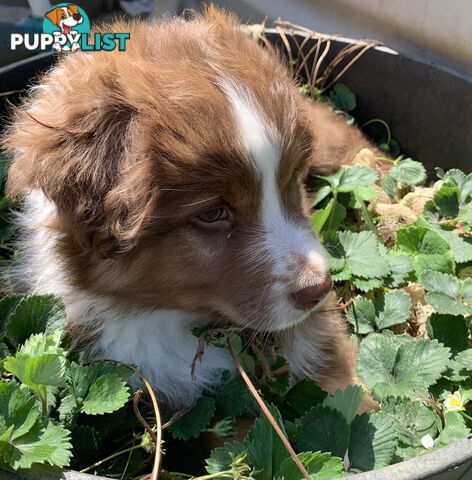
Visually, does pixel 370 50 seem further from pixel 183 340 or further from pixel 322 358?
pixel 183 340

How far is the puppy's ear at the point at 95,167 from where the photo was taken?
6.40 ft

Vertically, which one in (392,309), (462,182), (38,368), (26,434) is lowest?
(392,309)

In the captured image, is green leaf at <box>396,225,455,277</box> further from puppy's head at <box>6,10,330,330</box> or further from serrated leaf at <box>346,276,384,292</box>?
puppy's head at <box>6,10,330,330</box>

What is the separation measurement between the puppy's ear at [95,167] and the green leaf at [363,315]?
118 centimetres

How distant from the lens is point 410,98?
12.3 feet

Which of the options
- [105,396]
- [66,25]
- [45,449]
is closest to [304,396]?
[105,396]

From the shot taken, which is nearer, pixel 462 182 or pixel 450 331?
pixel 450 331

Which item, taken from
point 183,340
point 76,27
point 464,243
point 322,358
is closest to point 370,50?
point 464,243

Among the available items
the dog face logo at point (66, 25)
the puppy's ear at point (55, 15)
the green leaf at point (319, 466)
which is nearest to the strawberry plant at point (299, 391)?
→ the green leaf at point (319, 466)

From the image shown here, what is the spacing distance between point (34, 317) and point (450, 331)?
1533 mm

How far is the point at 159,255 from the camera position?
2143 millimetres

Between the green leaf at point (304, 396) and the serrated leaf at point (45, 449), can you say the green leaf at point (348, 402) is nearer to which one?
the green leaf at point (304, 396)

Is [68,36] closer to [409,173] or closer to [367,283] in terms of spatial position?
[367,283]

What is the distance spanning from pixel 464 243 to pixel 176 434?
1.61 metres
